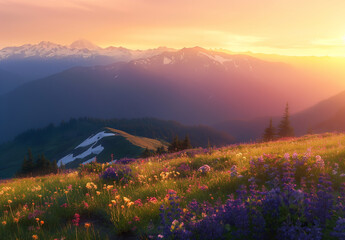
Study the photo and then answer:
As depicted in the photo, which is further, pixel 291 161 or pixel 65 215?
pixel 291 161

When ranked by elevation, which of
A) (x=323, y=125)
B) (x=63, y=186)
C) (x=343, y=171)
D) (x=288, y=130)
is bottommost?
(x=323, y=125)

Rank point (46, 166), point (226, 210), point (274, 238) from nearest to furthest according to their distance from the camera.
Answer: point (274, 238) → point (226, 210) → point (46, 166)

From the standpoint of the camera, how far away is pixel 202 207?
4227 millimetres

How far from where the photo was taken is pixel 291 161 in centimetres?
605

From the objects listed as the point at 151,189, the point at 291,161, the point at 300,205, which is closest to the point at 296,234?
the point at 300,205

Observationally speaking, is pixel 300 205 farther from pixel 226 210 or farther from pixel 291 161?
pixel 291 161

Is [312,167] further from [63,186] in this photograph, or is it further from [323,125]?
[323,125]

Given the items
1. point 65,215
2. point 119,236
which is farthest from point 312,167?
point 65,215

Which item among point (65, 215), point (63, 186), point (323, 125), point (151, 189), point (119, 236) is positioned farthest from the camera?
point (323, 125)

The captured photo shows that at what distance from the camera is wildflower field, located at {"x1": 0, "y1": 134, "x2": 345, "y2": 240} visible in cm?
285

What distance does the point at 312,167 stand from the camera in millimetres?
5781

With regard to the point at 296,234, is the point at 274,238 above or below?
below

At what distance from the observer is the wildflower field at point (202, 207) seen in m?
2.85

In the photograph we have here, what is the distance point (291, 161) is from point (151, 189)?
3.72 meters
